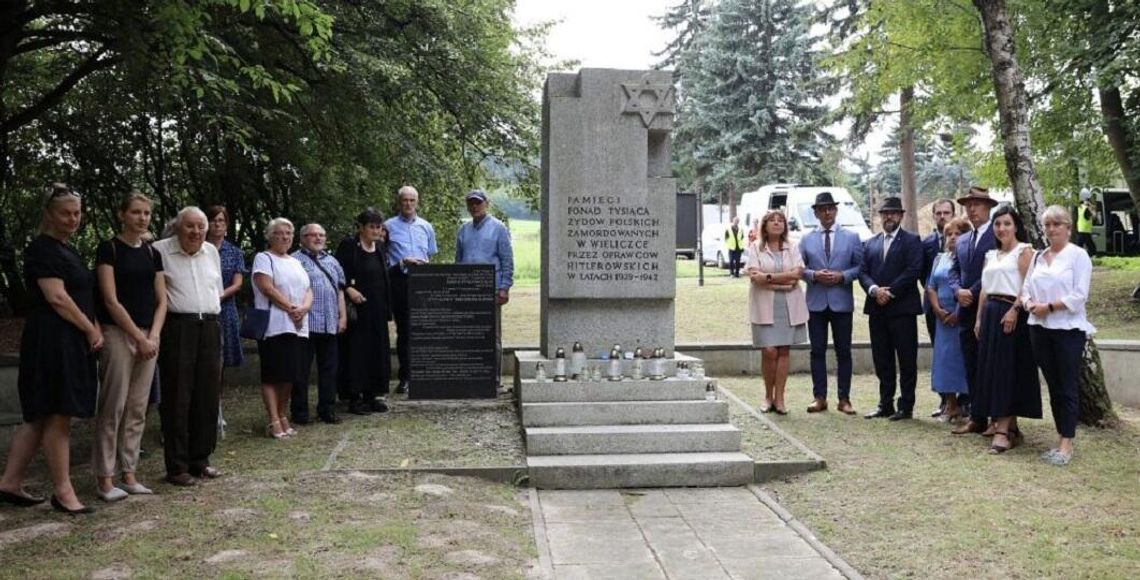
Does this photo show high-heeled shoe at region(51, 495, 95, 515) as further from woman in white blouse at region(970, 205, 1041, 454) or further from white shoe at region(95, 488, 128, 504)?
woman in white blouse at region(970, 205, 1041, 454)

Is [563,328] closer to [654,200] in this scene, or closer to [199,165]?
[654,200]

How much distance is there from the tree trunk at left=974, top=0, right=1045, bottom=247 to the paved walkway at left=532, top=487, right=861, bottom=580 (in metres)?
3.96

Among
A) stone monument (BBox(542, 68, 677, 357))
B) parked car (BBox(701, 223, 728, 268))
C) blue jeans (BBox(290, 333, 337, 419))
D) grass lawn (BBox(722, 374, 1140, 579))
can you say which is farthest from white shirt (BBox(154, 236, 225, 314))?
parked car (BBox(701, 223, 728, 268))

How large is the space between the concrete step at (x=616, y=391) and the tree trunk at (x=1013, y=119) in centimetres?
340

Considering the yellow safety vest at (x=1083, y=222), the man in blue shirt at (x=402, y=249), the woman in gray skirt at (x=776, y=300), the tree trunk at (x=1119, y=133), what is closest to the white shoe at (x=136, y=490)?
the man in blue shirt at (x=402, y=249)

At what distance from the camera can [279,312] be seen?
7551 mm

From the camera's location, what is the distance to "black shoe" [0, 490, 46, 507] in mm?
5570

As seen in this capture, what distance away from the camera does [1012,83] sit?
8.48 metres

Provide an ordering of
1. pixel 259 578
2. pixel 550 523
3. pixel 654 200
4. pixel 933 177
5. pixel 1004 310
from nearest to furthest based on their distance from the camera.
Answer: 1. pixel 259 578
2. pixel 550 523
3. pixel 1004 310
4. pixel 654 200
5. pixel 933 177

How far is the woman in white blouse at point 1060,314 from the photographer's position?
21.7 ft

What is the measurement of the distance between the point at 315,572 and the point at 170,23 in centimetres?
401

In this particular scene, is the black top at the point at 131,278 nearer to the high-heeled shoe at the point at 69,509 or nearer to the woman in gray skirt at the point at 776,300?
the high-heeled shoe at the point at 69,509

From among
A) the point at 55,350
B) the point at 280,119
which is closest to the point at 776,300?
the point at 55,350

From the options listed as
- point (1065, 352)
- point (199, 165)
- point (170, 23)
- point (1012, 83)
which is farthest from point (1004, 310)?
point (199, 165)
